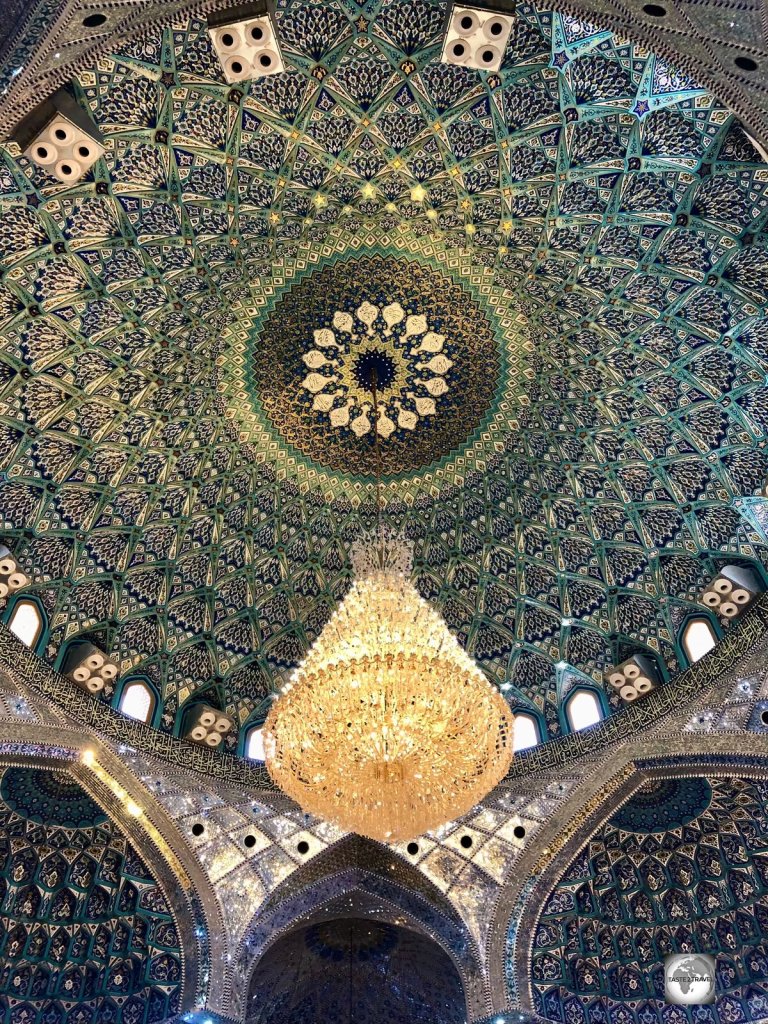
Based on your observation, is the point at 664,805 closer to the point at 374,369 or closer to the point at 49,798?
the point at 374,369

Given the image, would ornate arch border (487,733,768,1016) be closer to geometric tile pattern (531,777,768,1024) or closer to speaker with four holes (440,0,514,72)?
geometric tile pattern (531,777,768,1024)

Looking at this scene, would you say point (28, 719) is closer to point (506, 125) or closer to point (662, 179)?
point (506, 125)

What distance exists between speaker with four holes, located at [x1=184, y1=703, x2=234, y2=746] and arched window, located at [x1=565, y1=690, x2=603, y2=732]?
195 inches

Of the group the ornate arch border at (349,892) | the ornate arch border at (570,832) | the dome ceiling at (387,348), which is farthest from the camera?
the ornate arch border at (349,892)

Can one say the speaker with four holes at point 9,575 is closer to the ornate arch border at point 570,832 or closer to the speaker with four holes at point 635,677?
the ornate arch border at point 570,832

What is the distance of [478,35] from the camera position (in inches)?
285

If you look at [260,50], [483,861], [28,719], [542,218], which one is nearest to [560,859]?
[483,861]

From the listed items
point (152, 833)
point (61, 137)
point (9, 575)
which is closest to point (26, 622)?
point (9, 575)

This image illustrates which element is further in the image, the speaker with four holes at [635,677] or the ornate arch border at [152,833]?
the speaker with four holes at [635,677]

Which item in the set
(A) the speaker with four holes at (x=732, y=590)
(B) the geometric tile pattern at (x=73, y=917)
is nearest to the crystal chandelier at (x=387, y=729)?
(A) the speaker with four holes at (x=732, y=590)

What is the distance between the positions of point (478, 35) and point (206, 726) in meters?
9.17

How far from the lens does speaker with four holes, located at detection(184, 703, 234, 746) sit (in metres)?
11.6

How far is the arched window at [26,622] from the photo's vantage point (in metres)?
10.2

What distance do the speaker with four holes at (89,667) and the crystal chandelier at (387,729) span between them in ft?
12.8
